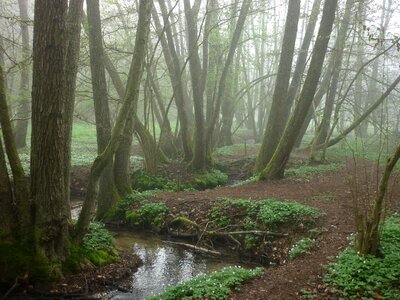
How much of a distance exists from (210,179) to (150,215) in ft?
17.3

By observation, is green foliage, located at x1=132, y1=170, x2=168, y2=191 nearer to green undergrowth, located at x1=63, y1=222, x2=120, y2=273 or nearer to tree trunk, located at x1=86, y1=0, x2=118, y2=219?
tree trunk, located at x1=86, y1=0, x2=118, y2=219

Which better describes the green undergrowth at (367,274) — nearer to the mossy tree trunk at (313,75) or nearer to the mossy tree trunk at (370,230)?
the mossy tree trunk at (370,230)

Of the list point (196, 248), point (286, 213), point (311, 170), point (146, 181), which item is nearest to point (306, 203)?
point (286, 213)

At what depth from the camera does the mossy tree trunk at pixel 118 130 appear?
743 centimetres

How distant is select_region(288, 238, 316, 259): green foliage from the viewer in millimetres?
7145

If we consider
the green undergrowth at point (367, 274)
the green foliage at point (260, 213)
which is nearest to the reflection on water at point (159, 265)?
the green foliage at point (260, 213)

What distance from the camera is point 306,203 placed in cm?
990

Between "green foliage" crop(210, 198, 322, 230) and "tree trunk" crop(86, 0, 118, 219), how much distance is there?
3.36 meters

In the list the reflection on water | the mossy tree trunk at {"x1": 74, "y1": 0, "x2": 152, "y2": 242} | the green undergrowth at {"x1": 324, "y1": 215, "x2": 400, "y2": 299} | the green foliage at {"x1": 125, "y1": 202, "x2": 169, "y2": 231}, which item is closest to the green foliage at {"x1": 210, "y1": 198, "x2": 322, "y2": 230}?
the reflection on water

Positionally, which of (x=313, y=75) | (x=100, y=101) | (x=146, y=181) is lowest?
(x=146, y=181)

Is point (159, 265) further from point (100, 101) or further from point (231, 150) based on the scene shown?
point (231, 150)

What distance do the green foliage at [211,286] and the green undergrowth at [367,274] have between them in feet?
Answer: 4.53

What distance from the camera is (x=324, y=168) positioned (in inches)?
600

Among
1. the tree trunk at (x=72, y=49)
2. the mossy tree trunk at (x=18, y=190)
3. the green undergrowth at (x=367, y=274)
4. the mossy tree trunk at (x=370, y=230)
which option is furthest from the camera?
the tree trunk at (x=72, y=49)
